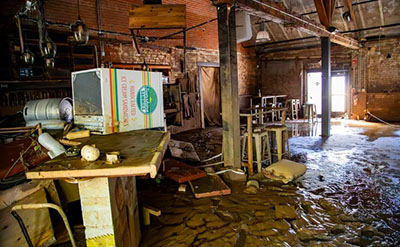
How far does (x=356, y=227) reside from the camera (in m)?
2.91

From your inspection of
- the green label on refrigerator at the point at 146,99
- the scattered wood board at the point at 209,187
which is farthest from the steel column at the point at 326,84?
the green label on refrigerator at the point at 146,99

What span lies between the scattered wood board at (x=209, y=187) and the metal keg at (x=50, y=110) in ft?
6.59

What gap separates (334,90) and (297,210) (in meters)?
10.8

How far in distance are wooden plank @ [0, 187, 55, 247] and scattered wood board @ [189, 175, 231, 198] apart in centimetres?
186

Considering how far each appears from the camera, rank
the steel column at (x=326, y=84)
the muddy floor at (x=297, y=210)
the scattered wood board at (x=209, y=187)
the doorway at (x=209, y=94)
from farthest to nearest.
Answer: the doorway at (x=209, y=94), the steel column at (x=326, y=84), the scattered wood board at (x=209, y=187), the muddy floor at (x=297, y=210)

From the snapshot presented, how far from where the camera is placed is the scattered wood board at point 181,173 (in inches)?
163

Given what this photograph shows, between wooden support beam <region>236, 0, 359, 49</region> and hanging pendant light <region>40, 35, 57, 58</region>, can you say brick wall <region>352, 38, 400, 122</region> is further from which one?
hanging pendant light <region>40, 35, 57, 58</region>

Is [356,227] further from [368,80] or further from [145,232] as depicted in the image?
[368,80]

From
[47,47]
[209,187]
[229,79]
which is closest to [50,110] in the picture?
[47,47]

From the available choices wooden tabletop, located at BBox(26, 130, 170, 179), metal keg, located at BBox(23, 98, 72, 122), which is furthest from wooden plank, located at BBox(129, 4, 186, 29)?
wooden tabletop, located at BBox(26, 130, 170, 179)

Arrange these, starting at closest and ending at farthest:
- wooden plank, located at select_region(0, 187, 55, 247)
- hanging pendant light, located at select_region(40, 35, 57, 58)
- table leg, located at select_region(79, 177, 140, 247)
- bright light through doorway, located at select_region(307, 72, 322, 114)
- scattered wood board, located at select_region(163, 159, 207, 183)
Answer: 1. table leg, located at select_region(79, 177, 140, 247)
2. wooden plank, located at select_region(0, 187, 55, 247)
3. hanging pendant light, located at select_region(40, 35, 57, 58)
4. scattered wood board, located at select_region(163, 159, 207, 183)
5. bright light through doorway, located at select_region(307, 72, 322, 114)

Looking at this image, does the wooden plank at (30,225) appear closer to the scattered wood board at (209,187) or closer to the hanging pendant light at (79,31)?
the scattered wood board at (209,187)

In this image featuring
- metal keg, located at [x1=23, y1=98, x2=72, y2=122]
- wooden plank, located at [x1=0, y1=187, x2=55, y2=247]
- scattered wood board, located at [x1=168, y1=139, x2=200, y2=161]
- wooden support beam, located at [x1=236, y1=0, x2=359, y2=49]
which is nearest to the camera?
wooden plank, located at [x1=0, y1=187, x2=55, y2=247]

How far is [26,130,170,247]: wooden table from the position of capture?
1.57 metres
